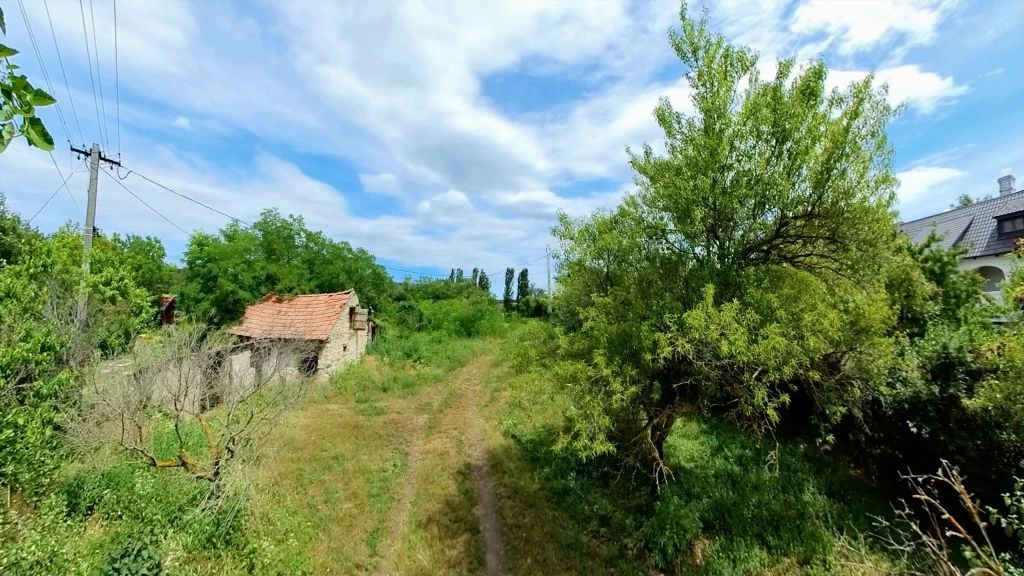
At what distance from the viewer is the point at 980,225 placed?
21234 millimetres

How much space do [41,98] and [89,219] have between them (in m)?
13.3

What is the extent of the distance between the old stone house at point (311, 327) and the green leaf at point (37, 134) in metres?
14.9

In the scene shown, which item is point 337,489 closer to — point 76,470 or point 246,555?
point 246,555

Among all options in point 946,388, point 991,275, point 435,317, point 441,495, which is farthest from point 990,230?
point 435,317

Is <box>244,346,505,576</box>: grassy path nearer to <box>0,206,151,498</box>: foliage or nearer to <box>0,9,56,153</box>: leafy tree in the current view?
<box>0,206,151,498</box>: foliage

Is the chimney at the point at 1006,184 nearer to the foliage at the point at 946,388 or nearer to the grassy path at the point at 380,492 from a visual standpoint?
the foliage at the point at 946,388

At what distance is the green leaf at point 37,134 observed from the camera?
1.53 m

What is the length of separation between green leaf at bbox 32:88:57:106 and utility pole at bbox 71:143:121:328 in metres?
11.0

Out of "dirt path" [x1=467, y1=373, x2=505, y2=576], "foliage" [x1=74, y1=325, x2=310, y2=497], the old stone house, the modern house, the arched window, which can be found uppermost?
the modern house

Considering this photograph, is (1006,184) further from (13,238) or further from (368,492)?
(13,238)

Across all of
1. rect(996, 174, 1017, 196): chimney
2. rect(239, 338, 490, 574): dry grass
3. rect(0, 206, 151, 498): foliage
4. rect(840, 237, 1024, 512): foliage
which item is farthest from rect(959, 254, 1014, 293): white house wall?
rect(0, 206, 151, 498): foliage

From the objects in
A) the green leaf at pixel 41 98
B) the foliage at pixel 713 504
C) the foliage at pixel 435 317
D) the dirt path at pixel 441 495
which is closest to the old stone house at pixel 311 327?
the foliage at pixel 435 317

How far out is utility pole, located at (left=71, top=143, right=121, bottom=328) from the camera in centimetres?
957

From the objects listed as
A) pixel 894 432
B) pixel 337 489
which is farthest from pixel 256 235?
pixel 894 432
